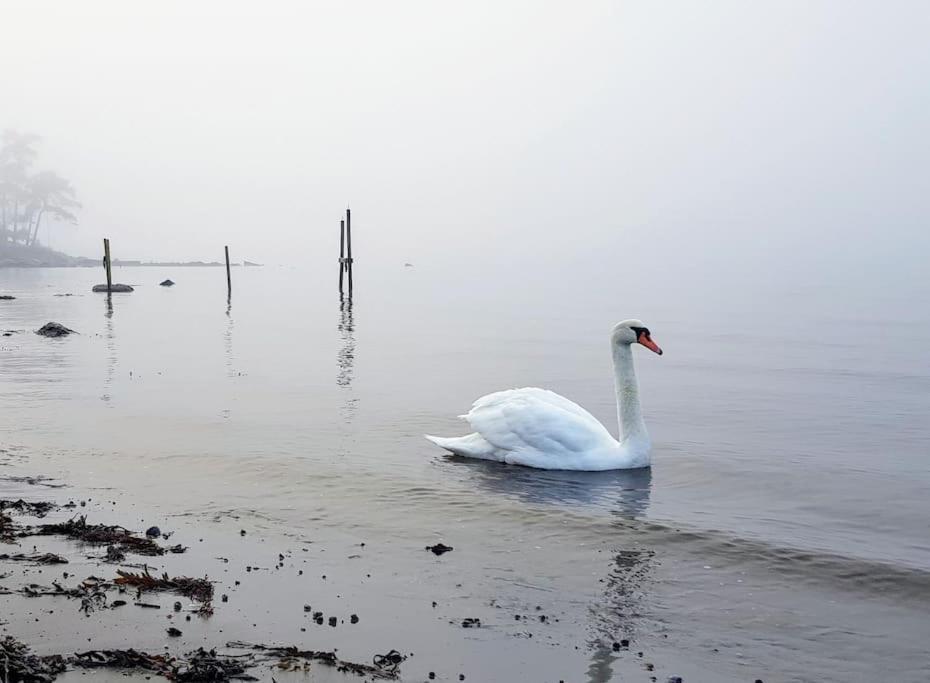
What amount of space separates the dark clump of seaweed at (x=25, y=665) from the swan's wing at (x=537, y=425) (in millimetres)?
6754

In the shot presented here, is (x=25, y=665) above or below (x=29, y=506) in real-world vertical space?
below

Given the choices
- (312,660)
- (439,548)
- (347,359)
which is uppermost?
(347,359)

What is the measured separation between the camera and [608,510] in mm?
9008

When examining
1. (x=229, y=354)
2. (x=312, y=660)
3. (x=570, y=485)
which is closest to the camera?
(x=312, y=660)

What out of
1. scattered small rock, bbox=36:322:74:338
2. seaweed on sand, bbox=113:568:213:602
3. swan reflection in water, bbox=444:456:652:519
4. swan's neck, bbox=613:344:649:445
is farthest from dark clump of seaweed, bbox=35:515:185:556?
scattered small rock, bbox=36:322:74:338

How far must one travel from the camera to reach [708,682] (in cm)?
508

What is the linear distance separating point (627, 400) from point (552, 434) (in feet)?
4.24

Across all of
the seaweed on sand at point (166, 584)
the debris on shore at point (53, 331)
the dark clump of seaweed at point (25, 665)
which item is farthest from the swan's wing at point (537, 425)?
the debris on shore at point (53, 331)

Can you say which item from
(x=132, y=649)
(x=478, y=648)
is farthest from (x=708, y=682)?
(x=132, y=649)

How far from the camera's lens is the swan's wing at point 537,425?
1076cm

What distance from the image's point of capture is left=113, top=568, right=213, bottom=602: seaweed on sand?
5.96 metres

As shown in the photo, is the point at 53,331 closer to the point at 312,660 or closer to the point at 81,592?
the point at 81,592

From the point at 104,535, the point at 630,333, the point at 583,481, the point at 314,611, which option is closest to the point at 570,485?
→ the point at 583,481

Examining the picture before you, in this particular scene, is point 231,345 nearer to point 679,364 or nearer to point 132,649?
point 679,364
